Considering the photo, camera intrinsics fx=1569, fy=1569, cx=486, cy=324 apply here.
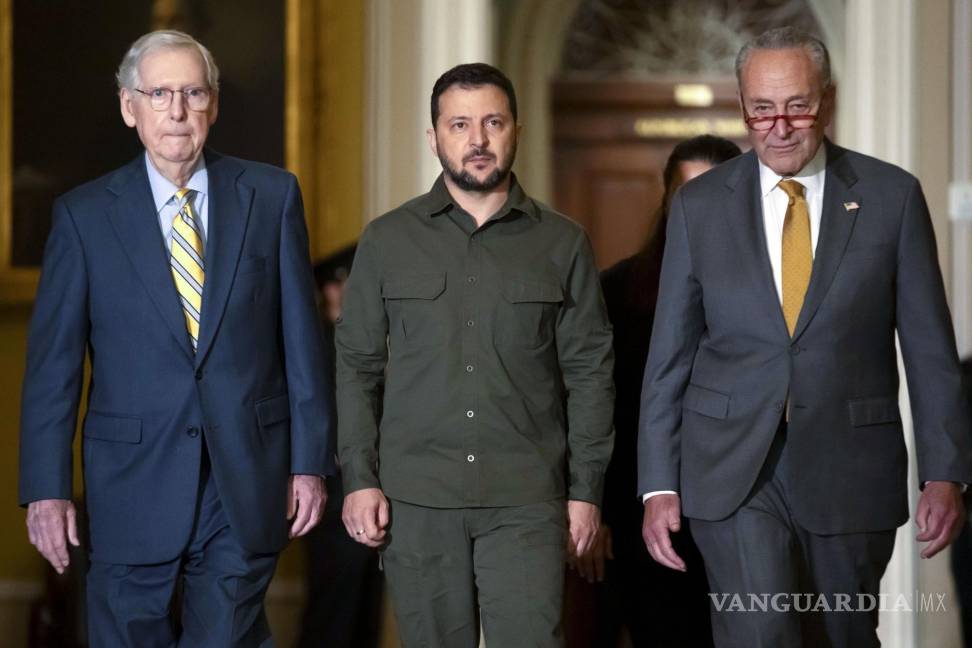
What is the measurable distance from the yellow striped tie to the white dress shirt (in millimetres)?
1105

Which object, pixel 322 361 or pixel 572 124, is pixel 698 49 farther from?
pixel 322 361

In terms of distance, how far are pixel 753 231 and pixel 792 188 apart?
133 millimetres

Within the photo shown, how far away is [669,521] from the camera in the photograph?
11.6 feet

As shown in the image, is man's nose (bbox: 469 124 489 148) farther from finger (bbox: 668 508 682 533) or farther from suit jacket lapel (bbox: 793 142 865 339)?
finger (bbox: 668 508 682 533)

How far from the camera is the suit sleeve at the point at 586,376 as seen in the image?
12.1 feet

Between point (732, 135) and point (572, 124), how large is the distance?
91 cm

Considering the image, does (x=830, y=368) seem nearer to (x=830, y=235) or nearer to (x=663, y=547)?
(x=830, y=235)

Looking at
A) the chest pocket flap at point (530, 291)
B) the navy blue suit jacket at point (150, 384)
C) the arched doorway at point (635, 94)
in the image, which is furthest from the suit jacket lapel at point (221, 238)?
the arched doorway at point (635, 94)

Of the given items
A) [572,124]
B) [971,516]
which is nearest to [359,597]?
[971,516]

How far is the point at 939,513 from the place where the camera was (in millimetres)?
3445

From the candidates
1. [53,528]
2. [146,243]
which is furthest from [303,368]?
[53,528]

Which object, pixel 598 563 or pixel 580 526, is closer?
pixel 580 526

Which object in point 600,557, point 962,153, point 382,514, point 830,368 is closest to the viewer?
point 830,368

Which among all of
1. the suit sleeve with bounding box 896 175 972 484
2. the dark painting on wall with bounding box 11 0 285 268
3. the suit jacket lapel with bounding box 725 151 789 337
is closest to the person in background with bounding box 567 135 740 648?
the suit jacket lapel with bounding box 725 151 789 337
